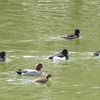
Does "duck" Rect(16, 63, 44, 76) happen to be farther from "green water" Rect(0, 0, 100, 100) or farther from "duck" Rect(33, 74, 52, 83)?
"duck" Rect(33, 74, 52, 83)

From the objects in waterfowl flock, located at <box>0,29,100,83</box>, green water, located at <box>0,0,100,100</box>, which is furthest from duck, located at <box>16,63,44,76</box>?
green water, located at <box>0,0,100,100</box>

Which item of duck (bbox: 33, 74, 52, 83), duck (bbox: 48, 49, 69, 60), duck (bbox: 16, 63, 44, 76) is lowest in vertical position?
duck (bbox: 33, 74, 52, 83)

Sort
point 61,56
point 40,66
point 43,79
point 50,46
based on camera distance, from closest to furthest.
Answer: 1. point 43,79
2. point 40,66
3. point 61,56
4. point 50,46

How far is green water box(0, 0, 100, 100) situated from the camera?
63.2 ft

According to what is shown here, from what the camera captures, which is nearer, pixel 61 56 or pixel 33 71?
pixel 33 71

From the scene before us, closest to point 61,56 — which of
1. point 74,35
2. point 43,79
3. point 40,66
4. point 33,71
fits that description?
point 40,66

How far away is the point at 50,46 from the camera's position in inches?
1030

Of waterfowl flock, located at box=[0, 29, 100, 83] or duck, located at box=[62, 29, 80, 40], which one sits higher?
duck, located at box=[62, 29, 80, 40]

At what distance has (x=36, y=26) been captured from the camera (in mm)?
31188

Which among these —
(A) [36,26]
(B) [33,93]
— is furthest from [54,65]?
(A) [36,26]

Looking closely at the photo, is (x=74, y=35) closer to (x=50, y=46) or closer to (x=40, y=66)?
(x=50, y=46)

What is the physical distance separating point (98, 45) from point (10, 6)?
12899mm

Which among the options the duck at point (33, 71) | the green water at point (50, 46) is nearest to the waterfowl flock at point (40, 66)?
the duck at point (33, 71)

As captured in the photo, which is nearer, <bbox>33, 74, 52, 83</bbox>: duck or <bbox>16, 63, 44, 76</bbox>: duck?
<bbox>33, 74, 52, 83</bbox>: duck
